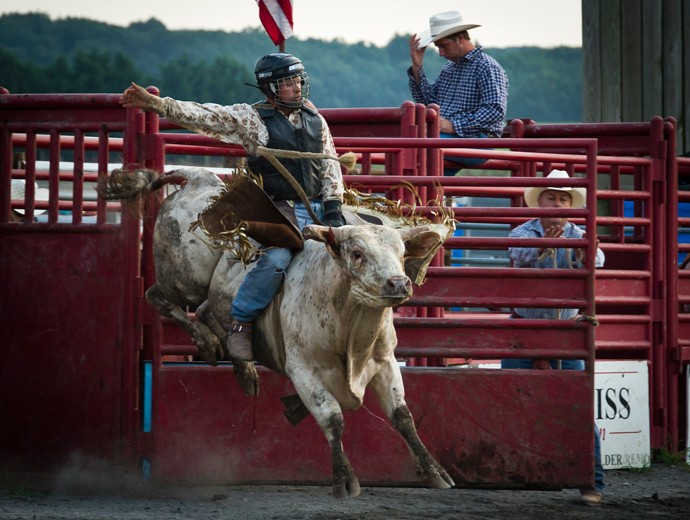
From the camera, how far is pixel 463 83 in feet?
23.2

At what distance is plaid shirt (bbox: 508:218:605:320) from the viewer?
231 inches

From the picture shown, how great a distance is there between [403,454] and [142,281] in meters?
2.07

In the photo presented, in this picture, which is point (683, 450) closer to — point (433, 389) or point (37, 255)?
point (433, 389)

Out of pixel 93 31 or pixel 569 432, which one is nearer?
pixel 569 432

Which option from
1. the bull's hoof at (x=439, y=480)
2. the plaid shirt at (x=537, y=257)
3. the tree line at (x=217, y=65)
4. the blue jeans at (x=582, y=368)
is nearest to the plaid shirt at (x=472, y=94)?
the plaid shirt at (x=537, y=257)

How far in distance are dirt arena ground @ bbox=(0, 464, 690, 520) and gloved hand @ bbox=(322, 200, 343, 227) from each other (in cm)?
173

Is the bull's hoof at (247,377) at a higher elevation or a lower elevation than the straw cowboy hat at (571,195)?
lower

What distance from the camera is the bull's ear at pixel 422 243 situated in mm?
4090

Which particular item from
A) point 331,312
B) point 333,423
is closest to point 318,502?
point 333,423

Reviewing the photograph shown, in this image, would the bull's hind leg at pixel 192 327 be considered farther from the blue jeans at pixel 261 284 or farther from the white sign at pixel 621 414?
the white sign at pixel 621 414

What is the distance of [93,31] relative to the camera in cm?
7812

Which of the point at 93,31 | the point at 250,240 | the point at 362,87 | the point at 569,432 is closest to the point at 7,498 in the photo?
the point at 250,240

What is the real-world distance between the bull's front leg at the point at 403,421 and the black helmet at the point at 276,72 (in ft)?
5.12

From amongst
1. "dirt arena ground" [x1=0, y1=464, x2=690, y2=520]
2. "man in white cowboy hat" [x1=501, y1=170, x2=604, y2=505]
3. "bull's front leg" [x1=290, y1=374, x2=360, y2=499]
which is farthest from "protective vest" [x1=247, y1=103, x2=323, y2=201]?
"dirt arena ground" [x1=0, y1=464, x2=690, y2=520]
